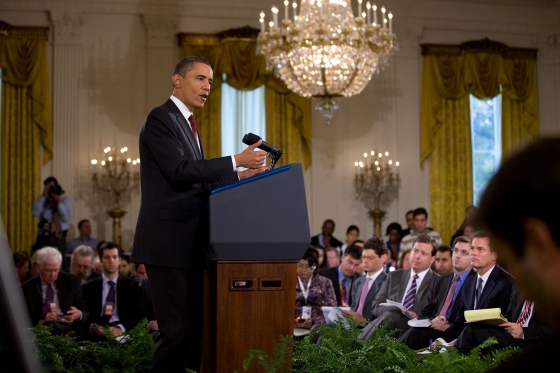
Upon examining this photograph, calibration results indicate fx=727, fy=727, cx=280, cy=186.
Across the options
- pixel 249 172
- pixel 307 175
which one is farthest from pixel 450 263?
pixel 307 175

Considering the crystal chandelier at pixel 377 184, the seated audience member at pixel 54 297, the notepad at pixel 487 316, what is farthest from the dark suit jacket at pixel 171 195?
the crystal chandelier at pixel 377 184

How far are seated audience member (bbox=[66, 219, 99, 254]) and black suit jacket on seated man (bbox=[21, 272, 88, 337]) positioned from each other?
5108 millimetres

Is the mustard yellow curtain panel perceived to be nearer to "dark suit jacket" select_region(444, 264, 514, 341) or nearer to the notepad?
"dark suit jacket" select_region(444, 264, 514, 341)

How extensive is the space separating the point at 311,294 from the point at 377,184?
6.54m

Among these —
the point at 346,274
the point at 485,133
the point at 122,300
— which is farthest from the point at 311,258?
the point at 485,133

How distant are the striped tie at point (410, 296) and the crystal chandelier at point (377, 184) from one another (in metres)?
6.73

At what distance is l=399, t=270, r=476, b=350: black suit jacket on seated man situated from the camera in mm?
5047

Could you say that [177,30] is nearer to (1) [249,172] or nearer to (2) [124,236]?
(2) [124,236]

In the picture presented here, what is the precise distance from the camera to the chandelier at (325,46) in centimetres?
890

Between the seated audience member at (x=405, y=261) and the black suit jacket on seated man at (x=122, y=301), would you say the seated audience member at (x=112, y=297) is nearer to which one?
the black suit jacket on seated man at (x=122, y=301)

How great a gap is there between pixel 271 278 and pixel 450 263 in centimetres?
355

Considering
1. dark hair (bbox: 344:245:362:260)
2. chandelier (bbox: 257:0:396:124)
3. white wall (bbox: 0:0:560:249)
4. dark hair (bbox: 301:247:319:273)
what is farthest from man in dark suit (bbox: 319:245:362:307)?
white wall (bbox: 0:0:560:249)

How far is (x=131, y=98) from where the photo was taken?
12.1 m

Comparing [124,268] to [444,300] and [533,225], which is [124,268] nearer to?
[444,300]
